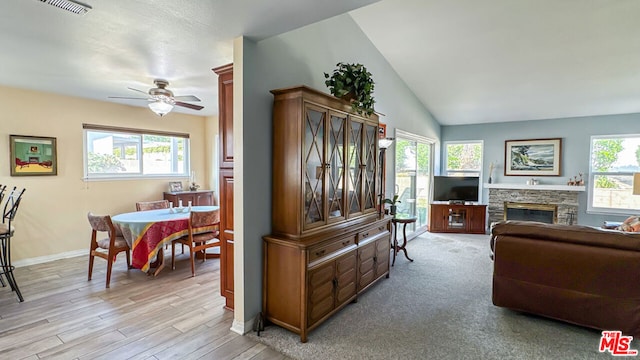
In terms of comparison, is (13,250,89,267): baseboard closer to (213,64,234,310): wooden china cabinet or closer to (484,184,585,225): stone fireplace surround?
(213,64,234,310): wooden china cabinet

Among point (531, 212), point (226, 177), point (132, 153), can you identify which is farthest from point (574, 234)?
point (132, 153)

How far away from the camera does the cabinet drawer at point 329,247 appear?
259 cm

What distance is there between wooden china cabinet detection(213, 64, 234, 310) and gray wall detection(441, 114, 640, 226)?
6.22 metres

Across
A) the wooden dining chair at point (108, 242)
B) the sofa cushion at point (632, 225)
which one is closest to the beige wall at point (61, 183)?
the wooden dining chair at point (108, 242)

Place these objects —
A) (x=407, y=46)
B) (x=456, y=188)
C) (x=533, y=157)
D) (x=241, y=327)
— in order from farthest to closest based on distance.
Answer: (x=456, y=188) < (x=533, y=157) < (x=407, y=46) < (x=241, y=327)

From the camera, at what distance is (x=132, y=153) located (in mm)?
5512

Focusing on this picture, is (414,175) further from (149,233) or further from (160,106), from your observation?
(149,233)

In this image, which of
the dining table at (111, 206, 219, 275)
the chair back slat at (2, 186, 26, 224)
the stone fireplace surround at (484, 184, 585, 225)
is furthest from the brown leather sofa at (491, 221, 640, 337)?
the chair back slat at (2, 186, 26, 224)

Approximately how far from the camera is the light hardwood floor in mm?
2387

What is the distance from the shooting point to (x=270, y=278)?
9.04ft

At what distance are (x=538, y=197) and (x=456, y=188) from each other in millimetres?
1665

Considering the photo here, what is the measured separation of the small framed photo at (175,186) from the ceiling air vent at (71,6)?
13.6ft

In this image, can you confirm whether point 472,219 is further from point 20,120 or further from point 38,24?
point 20,120

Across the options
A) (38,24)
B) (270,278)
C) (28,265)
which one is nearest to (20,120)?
(28,265)
